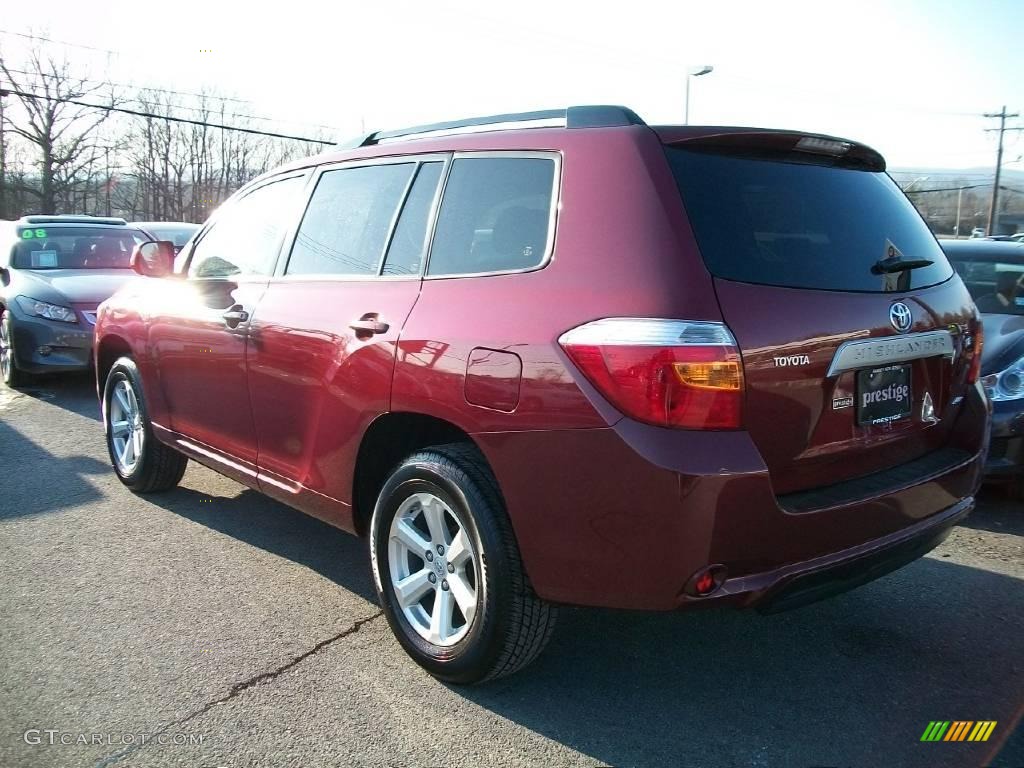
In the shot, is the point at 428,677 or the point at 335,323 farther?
the point at 335,323

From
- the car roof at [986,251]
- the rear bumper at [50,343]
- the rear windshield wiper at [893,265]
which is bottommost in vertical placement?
the rear bumper at [50,343]

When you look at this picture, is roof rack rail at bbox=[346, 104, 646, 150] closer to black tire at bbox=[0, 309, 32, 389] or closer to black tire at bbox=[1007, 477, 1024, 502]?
black tire at bbox=[1007, 477, 1024, 502]

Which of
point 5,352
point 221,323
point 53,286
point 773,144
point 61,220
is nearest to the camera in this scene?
point 773,144

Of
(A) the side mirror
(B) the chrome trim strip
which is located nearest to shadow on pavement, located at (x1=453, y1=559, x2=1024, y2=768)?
(B) the chrome trim strip

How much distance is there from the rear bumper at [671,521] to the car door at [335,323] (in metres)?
0.71

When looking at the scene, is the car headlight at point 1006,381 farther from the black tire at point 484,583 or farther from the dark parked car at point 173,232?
the dark parked car at point 173,232

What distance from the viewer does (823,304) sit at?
8.30 feet

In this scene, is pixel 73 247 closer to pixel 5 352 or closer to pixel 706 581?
pixel 5 352

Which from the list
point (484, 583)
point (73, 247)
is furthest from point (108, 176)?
point (484, 583)

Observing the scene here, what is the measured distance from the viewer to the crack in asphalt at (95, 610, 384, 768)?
2561 mm

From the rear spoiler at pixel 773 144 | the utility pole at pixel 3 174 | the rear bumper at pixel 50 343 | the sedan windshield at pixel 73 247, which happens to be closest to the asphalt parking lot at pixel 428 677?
the rear spoiler at pixel 773 144

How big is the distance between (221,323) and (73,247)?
22.9 ft

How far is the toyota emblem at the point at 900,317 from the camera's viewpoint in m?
2.70

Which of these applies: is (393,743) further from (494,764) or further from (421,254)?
(421,254)
